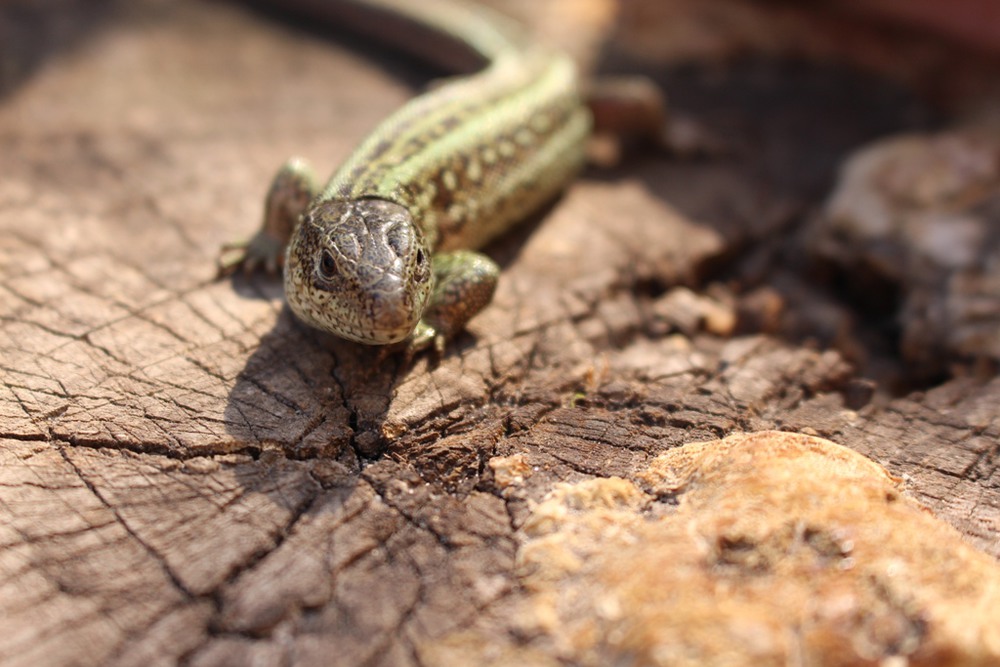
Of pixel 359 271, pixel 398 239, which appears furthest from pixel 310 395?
pixel 398 239

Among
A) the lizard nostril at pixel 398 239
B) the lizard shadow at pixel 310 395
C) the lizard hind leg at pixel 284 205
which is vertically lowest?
the lizard shadow at pixel 310 395

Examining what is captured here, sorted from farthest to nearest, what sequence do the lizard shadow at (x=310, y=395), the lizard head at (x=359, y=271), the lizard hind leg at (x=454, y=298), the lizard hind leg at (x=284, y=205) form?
the lizard hind leg at (x=284, y=205) < the lizard hind leg at (x=454, y=298) < the lizard head at (x=359, y=271) < the lizard shadow at (x=310, y=395)

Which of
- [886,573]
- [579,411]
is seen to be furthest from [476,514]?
[886,573]

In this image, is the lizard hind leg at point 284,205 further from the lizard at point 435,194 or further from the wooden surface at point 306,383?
the wooden surface at point 306,383

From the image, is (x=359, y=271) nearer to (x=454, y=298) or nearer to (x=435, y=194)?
(x=454, y=298)

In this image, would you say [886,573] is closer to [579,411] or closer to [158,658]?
[579,411]

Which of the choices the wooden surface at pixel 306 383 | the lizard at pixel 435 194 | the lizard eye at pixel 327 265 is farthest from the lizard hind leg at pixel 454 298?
the lizard eye at pixel 327 265

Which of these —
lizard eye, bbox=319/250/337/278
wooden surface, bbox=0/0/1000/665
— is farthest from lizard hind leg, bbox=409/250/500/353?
lizard eye, bbox=319/250/337/278

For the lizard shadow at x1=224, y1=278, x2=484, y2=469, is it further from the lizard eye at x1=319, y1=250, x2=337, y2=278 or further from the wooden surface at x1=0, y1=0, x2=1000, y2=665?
the lizard eye at x1=319, y1=250, x2=337, y2=278
